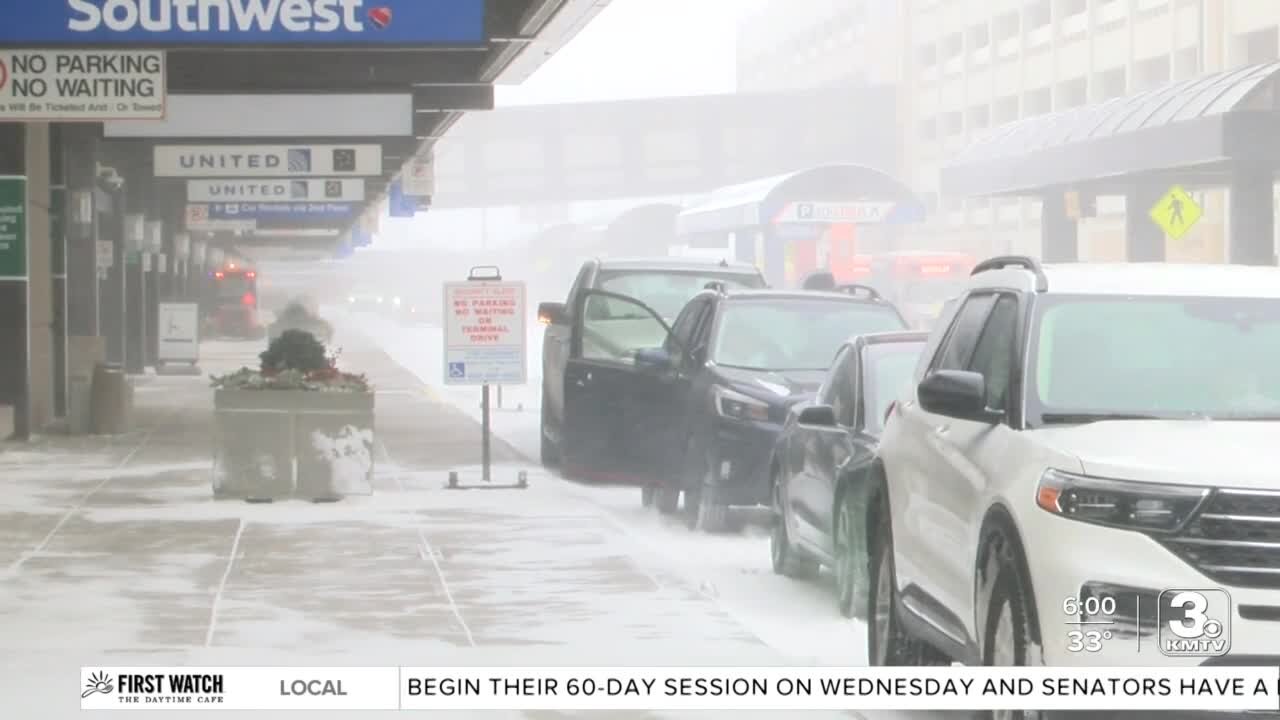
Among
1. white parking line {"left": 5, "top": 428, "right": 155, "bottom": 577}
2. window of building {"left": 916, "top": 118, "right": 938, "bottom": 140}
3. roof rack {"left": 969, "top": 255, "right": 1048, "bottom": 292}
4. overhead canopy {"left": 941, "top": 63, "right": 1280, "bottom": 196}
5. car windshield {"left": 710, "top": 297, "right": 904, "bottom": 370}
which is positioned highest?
window of building {"left": 916, "top": 118, "right": 938, "bottom": 140}

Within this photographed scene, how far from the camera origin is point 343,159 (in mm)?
32781

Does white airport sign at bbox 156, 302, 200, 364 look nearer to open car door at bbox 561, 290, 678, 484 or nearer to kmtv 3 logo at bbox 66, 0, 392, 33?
open car door at bbox 561, 290, 678, 484

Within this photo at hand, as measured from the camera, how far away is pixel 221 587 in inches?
525

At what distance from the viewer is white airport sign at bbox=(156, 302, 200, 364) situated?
146 feet

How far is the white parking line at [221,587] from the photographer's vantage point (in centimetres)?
1146

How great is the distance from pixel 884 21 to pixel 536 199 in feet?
77.6

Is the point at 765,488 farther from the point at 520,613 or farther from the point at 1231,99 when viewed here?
the point at 1231,99

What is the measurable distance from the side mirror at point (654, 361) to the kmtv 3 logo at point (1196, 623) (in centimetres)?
1177

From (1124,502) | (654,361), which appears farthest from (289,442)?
(1124,502)

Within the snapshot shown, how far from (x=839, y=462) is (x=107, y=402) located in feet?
49.3

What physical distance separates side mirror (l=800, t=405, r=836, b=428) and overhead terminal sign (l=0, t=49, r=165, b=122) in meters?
9.22

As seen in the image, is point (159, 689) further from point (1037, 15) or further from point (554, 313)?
point (1037, 15)

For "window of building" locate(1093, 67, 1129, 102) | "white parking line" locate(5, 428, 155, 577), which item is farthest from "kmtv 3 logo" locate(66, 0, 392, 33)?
"window of building" locate(1093, 67, 1129, 102)

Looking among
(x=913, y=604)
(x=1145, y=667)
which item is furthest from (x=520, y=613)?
(x=1145, y=667)
